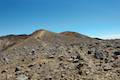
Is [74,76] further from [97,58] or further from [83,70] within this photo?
[97,58]

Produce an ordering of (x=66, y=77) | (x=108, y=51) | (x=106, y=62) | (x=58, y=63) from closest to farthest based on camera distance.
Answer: (x=66, y=77), (x=106, y=62), (x=58, y=63), (x=108, y=51)

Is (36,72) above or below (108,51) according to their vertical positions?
below

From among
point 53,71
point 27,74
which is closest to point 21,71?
point 27,74

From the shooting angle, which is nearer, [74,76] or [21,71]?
[74,76]

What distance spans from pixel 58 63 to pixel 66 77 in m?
3.30

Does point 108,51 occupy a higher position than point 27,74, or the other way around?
point 108,51

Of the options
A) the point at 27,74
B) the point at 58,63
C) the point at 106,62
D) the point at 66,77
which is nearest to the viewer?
the point at 66,77

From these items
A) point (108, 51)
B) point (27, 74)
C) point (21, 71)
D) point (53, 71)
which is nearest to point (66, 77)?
point (53, 71)

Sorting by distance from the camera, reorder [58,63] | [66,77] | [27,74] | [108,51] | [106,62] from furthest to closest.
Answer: [108,51] < [58,63] < [106,62] < [27,74] < [66,77]

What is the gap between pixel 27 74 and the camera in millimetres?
13594

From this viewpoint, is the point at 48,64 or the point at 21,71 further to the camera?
the point at 48,64

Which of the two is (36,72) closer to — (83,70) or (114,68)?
(83,70)

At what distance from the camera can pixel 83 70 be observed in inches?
509

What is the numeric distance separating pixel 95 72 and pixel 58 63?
357 cm
